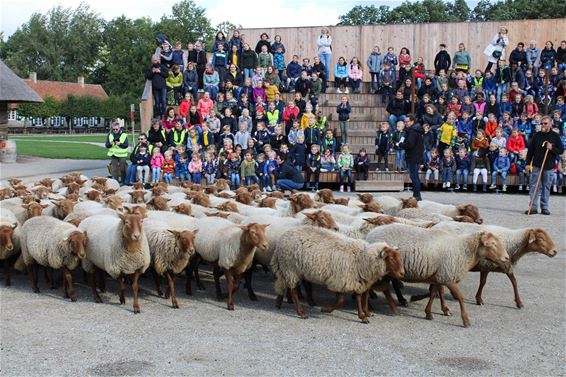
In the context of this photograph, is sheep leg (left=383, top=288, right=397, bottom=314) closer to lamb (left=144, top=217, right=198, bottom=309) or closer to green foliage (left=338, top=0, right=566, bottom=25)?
lamb (left=144, top=217, right=198, bottom=309)

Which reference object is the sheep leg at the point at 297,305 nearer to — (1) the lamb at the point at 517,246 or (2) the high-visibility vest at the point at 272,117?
(1) the lamb at the point at 517,246

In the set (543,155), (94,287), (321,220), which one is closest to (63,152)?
(543,155)

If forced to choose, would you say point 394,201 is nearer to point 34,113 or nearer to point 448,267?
point 448,267

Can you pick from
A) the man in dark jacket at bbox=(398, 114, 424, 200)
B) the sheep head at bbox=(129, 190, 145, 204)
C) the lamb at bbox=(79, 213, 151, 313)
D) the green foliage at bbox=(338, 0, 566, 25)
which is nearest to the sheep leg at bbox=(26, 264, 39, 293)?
the lamb at bbox=(79, 213, 151, 313)

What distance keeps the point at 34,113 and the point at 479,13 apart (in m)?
52.9

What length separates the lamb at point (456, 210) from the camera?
38.4 feet

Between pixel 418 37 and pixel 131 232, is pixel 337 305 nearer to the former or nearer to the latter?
pixel 131 232

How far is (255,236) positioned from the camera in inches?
351

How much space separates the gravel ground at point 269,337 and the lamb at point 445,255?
51 centimetres

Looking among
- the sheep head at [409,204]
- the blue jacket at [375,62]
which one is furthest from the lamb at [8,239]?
the blue jacket at [375,62]

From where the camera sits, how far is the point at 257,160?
21.2 metres

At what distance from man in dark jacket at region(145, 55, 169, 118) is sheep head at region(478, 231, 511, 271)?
16879mm

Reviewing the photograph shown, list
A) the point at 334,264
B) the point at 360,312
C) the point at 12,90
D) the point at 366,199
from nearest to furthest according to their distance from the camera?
the point at 360,312 < the point at 334,264 < the point at 366,199 < the point at 12,90

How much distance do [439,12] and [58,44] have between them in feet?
189
